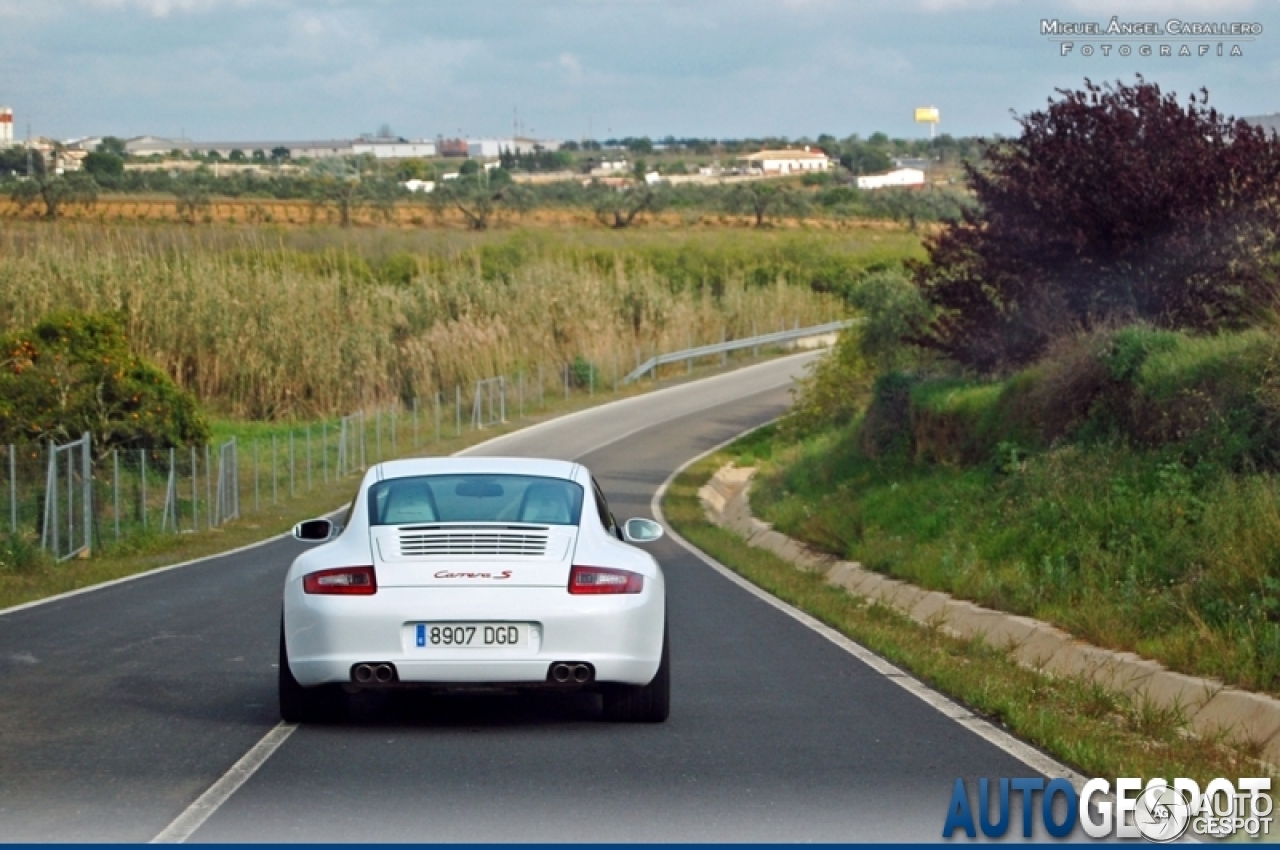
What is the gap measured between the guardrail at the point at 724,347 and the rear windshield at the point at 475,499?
53.3m

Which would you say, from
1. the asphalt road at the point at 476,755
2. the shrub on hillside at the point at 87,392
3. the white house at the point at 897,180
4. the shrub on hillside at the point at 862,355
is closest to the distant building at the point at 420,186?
the white house at the point at 897,180

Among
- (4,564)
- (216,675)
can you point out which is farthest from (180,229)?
(216,675)

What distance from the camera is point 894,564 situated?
20.9 metres

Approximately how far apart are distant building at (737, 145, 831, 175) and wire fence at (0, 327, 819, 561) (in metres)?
72.7

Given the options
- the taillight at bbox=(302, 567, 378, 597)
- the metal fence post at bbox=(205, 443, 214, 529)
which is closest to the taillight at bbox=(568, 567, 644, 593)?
the taillight at bbox=(302, 567, 378, 597)

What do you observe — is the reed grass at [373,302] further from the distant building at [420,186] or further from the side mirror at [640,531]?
the side mirror at [640,531]

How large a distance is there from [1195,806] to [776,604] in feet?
33.8

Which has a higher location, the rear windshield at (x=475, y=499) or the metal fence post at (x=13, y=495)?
the rear windshield at (x=475, y=499)

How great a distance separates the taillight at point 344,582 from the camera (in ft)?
30.1

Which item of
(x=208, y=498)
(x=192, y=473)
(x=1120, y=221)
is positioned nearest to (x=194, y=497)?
(x=192, y=473)

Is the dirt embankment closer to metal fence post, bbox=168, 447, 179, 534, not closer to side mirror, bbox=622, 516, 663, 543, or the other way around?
metal fence post, bbox=168, 447, 179, 534

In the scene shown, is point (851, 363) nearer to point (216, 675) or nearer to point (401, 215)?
point (216, 675)

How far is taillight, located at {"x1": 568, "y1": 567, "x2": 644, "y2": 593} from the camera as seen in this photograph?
30.5 feet

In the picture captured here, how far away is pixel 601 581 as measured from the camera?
9359mm
